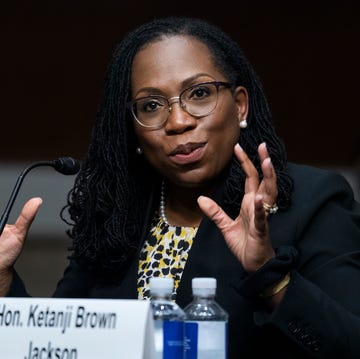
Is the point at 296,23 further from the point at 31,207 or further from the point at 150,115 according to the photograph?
the point at 31,207

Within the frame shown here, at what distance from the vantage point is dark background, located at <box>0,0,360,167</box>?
452cm

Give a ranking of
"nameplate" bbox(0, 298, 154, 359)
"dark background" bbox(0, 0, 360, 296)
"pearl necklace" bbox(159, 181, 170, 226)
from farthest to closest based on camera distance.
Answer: "dark background" bbox(0, 0, 360, 296) < "pearl necklace" bbox(159, 181, 170, 226) < "nameplate" bbox(0, 298, 154, 359)

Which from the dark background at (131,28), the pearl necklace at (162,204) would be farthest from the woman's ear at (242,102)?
the dark background at (131,28)

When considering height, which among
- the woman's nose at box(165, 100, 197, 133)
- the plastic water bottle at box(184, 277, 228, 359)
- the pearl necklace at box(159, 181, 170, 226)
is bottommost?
the plastic water bottle at box(184, 277, 228, 359)

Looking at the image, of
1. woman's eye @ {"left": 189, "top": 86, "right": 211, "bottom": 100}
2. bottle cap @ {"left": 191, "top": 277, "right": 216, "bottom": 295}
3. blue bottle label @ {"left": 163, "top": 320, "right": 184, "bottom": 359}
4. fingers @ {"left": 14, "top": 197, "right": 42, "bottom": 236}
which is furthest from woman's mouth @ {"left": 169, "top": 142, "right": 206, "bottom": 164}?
blue bottle label @ {"left": 163, "top": 320, "right": 184, "bottom": 359}

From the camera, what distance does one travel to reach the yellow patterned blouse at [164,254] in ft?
7.04

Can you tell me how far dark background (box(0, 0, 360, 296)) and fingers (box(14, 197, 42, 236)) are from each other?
254cm

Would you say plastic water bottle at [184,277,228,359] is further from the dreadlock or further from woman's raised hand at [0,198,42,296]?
the dreadlock

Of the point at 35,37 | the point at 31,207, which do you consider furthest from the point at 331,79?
the point at 31,207

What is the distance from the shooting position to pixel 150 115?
211 cm

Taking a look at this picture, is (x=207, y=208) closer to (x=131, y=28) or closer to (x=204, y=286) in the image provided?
(x=204, y=286)

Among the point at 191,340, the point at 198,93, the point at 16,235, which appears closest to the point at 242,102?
the point at 198,93

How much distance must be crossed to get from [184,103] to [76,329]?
780 mm

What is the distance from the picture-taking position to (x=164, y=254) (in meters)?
2.18
